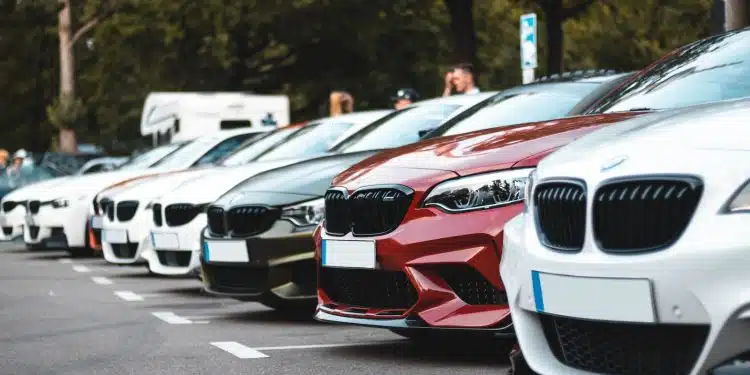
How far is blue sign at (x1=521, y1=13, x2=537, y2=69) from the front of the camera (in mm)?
18797

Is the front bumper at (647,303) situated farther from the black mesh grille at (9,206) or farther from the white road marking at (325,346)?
the black mesh grille at (9,206)

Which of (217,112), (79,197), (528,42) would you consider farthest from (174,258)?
(217,112)

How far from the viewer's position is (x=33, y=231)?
1852 cm

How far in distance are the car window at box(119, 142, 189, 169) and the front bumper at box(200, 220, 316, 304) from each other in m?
8.40

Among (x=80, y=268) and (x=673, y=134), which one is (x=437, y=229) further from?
(x=80, y=268)

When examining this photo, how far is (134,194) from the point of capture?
14289 millimetres

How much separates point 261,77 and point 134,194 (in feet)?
114

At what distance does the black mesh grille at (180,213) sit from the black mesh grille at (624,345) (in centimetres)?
693

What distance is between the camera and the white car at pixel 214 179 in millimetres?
11852

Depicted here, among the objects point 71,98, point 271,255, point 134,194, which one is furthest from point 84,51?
point 271,255

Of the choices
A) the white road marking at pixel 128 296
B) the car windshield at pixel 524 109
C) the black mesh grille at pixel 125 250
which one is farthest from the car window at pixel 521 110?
Result: the black mesh grille at pixel 125 250

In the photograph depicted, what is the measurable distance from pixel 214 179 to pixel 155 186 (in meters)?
2.28

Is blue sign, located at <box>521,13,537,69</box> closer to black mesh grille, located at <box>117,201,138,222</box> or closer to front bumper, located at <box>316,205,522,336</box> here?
black mesh grille, located at <box>117,201,138,222</box>

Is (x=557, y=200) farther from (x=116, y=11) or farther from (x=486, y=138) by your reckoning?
(x=116, y=11)
